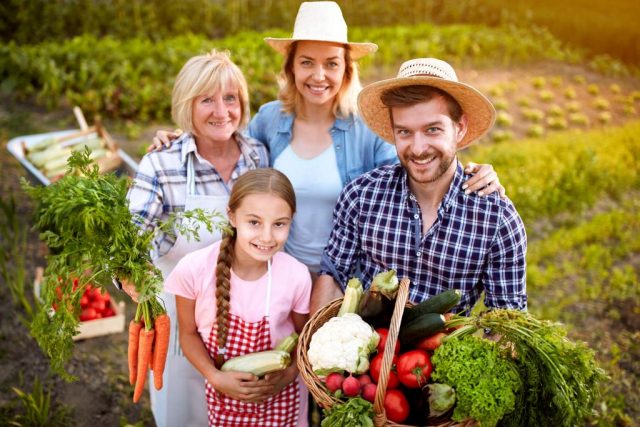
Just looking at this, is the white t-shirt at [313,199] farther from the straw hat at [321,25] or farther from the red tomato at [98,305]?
the red tomato at [98,305]

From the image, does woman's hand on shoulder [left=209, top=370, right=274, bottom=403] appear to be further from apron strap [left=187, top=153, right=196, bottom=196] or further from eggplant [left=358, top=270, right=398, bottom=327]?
apron strap [left=187, top=153, right=196, bottom=196]

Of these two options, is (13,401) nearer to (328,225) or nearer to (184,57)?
(328,225)

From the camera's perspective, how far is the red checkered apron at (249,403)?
8.66 ft

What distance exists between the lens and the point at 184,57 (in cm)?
806

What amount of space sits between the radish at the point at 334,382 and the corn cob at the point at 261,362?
51 cm

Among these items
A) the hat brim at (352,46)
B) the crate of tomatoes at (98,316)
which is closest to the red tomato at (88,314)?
the crate of tomatoes at (98,316)

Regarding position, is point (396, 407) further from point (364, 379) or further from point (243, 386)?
point (243, 386)

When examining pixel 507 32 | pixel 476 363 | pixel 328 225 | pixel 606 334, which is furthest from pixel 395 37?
pixel 476 363

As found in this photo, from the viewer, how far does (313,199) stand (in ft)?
10.3

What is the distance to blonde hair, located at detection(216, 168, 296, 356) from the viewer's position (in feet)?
8.31

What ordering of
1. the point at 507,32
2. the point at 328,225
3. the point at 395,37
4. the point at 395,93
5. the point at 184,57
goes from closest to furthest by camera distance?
1. the point at 395,93
2. the point at 328,225
3. the point at 184,57
4. the point at 395,37
5. the point at 507,32

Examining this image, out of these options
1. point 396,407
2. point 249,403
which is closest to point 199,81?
point 249,403

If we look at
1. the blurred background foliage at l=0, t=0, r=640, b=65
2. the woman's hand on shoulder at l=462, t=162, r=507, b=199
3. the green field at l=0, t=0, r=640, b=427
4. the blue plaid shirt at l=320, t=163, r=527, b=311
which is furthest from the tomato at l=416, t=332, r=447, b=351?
the blurred background foliage at l=0, t=0, r=640, b=65

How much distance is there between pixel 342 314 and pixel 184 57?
6.62m
